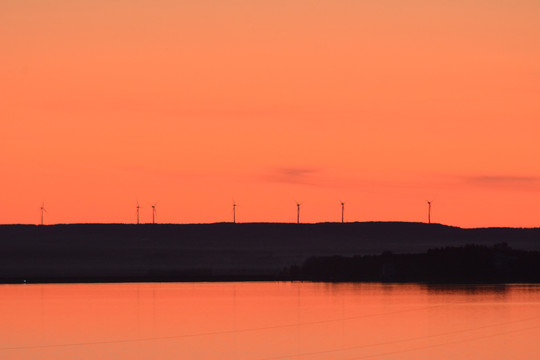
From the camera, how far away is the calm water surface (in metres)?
59.2

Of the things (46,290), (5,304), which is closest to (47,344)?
(5,304)

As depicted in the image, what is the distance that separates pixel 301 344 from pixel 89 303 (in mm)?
41564

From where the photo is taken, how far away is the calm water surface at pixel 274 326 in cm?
5922

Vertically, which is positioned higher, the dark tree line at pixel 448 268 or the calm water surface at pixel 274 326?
the dark tree line at pixel 448 268

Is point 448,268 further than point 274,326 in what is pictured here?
Yes

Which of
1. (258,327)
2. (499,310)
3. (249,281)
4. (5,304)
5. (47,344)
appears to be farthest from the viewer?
(249,281)

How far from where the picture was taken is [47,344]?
208 feet

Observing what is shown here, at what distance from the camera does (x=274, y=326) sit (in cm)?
7356

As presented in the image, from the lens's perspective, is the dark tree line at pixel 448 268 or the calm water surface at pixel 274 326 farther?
the dark tree line at pixel 448 268

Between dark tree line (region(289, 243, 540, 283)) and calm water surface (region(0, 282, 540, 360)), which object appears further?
dark tree line (region(289, 243, 540, 283))

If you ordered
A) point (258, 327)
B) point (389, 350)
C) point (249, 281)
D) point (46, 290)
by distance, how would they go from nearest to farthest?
point (389, 350), point (258, 327), point (46, 290), point (249, 281)

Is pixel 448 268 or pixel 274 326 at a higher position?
pixel 448 268

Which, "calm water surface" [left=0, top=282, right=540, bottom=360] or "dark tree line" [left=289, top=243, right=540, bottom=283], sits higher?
"dark tree line" [left=289, top=243, right=540, bottom=283]

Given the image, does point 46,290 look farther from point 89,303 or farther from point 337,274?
point 337,274
